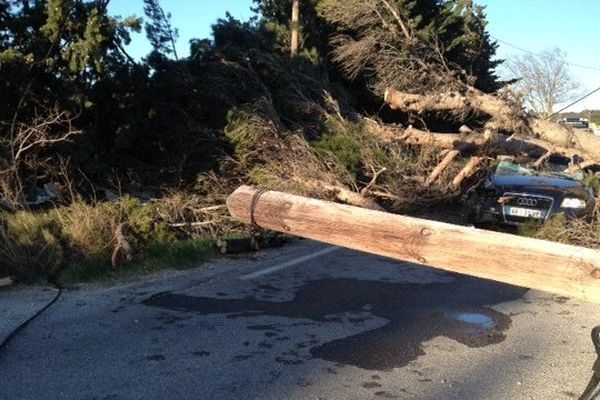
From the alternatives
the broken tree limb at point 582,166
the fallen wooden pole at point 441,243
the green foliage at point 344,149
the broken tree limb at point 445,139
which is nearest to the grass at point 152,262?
the green foliage at point 344,149

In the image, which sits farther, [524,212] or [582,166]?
[582,166]

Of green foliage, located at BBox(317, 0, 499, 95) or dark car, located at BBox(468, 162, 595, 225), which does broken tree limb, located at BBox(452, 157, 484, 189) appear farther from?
green foliage, located at BBox(317, 0, 499, 95)

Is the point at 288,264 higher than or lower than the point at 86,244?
lower

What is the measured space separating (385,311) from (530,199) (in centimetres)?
551

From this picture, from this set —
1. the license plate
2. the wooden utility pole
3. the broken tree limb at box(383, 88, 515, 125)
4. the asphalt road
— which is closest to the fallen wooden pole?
the asphalt road

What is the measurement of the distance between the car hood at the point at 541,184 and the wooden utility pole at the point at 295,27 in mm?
7547

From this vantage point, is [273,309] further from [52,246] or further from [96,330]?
[52,246]

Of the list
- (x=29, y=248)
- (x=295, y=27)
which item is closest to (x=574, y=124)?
(x=295, y=27)

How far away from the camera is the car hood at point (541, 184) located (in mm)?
11078

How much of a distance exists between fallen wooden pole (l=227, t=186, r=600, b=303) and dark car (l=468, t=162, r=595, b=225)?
26.7 feet

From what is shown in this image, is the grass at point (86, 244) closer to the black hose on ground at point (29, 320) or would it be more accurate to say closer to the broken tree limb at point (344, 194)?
the black hose on ground at point (29, 320)

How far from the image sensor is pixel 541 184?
11.4m

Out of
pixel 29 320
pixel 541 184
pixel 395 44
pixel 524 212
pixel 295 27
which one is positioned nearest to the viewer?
pixel 29 320

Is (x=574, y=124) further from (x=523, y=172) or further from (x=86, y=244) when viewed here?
(x=86, y=244)
